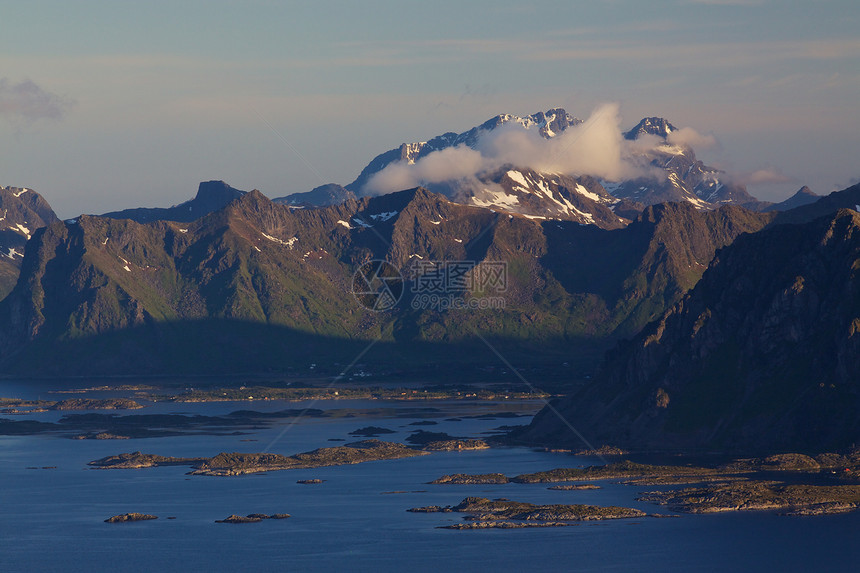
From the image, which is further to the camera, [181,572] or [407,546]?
[407,546]

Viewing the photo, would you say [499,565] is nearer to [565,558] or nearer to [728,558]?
[565,558]

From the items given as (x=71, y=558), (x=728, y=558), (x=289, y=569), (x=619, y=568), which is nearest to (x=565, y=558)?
(x=619, y=568)

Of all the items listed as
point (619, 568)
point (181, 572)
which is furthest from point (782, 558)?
point (181, 572)

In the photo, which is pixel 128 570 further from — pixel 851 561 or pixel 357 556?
pixel 851 561

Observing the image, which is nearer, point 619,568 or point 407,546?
point 619,568

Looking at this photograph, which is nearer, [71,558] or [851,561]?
[851,561]

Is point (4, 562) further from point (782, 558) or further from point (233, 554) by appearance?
point (782, 558)

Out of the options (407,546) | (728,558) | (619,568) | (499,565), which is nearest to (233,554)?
(407,546)
